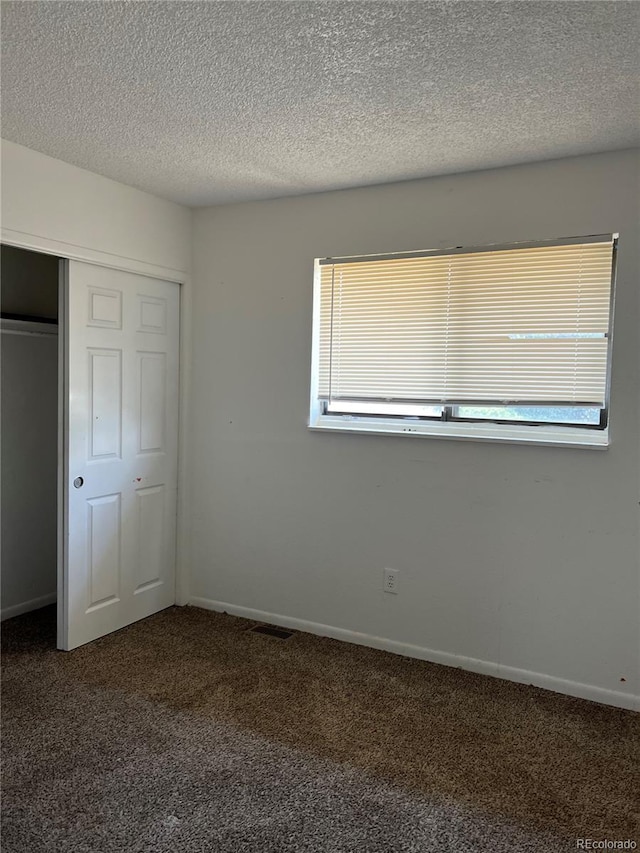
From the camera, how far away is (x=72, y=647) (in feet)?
10.5

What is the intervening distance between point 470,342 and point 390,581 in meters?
1.32

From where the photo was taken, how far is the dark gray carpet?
1952 mm

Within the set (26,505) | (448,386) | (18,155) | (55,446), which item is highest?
(18,155)

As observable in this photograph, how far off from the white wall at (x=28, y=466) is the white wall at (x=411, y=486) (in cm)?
91

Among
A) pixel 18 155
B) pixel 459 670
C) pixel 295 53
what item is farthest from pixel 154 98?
pixel 459 670

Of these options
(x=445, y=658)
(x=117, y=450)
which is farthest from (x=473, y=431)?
(x=117, y=450)

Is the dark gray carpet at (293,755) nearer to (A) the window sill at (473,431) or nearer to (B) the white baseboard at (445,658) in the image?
(B) the white baseboard at (445,658)

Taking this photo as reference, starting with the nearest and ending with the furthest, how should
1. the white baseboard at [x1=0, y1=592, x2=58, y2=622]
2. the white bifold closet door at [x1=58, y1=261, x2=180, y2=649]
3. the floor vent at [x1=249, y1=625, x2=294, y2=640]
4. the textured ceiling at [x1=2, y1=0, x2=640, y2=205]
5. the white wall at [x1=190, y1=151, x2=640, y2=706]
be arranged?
the textured ceiling at [x1=2, y1=0, x2=640, y2=205] → the white wall at [x1=190, y1=151, x2=640, y2=706] → the white bifold closet door at [x1=58, y1=261, x2=180, y2=649] → the floor vent at [x1=249, y1=625, x2=294, y2=640] → the white baseboard at [x1=0, y1=592, x2=58, y2=622]

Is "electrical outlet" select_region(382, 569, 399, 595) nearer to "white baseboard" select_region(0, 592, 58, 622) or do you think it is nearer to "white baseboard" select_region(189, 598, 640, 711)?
"white baseboard" select_region(189, 598, 640, 711)

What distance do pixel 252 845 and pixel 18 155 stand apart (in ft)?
9.55

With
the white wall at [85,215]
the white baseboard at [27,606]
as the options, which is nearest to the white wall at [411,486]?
the white wall at [85,215]

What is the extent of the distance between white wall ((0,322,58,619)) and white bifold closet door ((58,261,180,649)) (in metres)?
0.68

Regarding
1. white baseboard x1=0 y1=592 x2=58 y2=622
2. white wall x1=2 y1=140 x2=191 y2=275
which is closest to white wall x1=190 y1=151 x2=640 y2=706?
white wall x1=2 y1=140 x2=191 y2=275

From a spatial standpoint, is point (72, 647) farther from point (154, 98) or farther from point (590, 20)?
point (590, 20)
